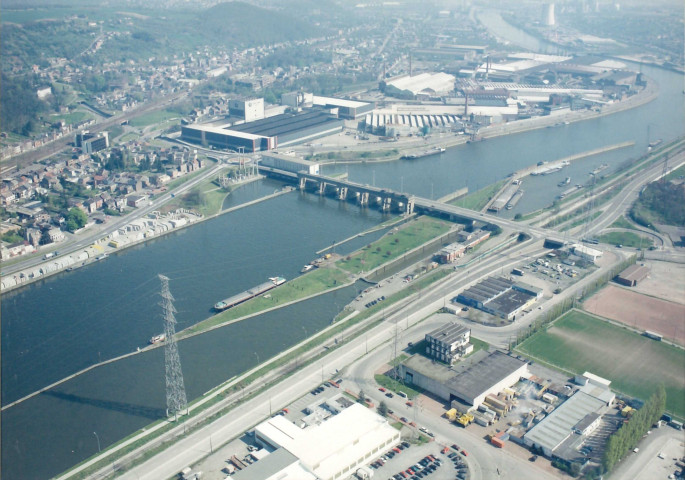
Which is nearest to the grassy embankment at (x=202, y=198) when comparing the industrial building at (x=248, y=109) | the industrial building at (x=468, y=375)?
the industrial building at (x=248, y=109)

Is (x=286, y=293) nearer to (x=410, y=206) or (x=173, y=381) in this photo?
(x=173, y=381)

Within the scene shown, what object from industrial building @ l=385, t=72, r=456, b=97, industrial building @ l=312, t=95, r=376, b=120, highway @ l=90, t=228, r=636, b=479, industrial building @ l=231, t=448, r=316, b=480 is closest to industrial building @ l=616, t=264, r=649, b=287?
highway @ l=90, t=228, r=636, b=479

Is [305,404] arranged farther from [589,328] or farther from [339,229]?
[339,229]

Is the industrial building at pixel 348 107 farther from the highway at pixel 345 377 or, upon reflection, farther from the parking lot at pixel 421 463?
the parking lot at pixel 421 463

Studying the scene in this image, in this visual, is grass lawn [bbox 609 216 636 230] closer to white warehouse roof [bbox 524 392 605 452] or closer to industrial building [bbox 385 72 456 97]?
white warehouse roof [bbox 524 392 605 452]

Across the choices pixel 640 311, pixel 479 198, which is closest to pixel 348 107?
pixel 479 198

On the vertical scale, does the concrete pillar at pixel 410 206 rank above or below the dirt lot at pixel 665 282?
above
